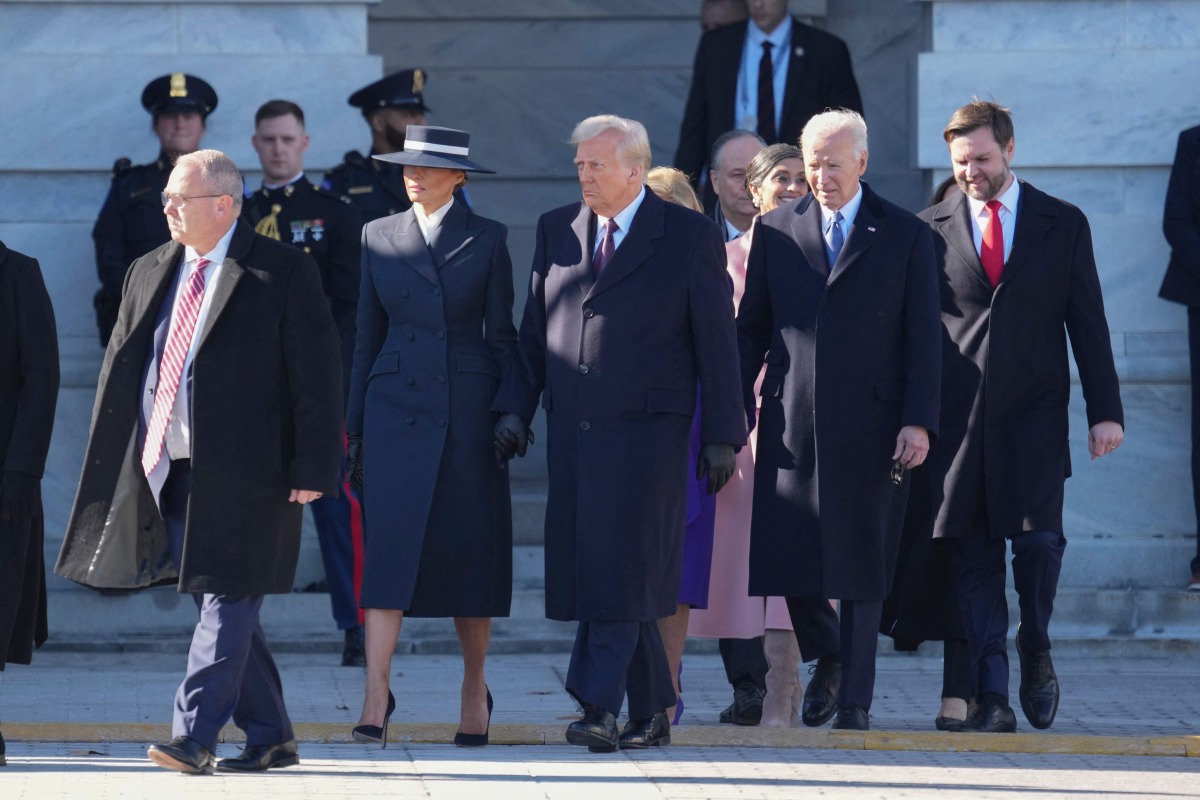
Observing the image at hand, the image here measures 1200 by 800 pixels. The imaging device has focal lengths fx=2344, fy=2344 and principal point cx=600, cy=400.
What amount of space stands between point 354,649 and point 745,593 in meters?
2.16

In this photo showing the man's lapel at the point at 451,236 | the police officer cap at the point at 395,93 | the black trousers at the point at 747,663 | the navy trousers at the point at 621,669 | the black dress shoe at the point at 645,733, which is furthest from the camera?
the police officer cap at the point at 395,93

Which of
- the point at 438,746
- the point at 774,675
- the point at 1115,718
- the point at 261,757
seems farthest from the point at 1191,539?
the point at 261,757

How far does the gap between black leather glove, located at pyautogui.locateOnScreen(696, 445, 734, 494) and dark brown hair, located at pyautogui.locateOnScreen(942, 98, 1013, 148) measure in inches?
56.7

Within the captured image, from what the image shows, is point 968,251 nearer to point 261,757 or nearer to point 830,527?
point 830,527

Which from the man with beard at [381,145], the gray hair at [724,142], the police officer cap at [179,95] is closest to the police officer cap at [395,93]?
the man with beard at [381,145]

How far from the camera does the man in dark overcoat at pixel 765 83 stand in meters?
10.1

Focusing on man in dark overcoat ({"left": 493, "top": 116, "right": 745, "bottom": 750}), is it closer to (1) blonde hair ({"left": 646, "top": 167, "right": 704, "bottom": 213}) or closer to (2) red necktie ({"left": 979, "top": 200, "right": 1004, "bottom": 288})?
(1) blonde hair ({"left": 646, "top": 167, "right": 704, "bottom": 213})

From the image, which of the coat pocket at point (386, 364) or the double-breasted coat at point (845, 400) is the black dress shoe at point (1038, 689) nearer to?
the double-breasted coat at point (845, 400)

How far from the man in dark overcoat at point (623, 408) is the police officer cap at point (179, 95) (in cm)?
286

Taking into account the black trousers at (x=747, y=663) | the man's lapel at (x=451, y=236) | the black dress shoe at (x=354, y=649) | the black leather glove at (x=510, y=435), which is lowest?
the black dress shoe at (x=354, y=649)

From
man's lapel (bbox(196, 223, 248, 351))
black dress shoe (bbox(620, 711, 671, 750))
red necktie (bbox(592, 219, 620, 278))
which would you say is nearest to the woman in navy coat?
red necktie (bbox(592, 219, 620, 278))

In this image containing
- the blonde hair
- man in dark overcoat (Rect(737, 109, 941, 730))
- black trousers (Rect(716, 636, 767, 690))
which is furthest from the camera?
black trousers (Rect(716, 636, 767, 690))

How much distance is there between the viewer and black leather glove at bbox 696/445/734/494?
6758 millimetres

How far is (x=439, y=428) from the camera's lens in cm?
685
